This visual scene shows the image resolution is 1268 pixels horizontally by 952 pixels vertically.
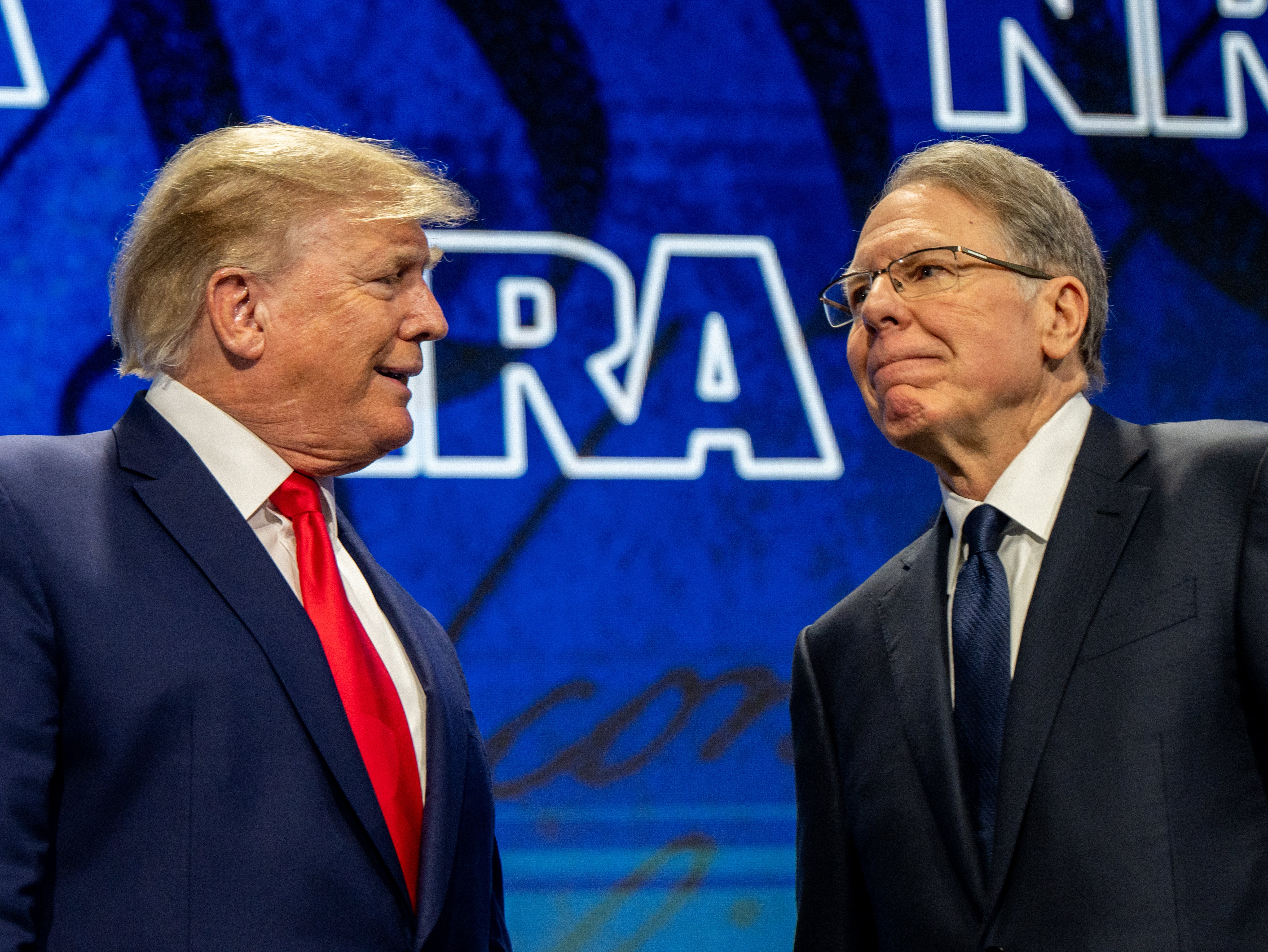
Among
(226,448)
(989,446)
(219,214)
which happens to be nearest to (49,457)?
(226,448)

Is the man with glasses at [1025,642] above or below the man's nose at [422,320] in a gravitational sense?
below

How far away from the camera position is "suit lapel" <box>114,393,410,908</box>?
1601 mm

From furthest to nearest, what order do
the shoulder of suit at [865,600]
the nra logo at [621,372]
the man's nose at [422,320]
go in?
the nra logo at [621,372], the shoulder of suit at [865,600], the man's nose at [422,320]

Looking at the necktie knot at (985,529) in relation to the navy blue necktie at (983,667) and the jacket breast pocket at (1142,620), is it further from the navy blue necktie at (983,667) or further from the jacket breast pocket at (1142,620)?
the jacket breast pocket at (1142,620)

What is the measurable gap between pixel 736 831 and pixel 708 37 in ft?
6.65

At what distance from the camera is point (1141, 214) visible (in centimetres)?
358

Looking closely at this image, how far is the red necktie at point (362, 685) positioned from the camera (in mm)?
1693

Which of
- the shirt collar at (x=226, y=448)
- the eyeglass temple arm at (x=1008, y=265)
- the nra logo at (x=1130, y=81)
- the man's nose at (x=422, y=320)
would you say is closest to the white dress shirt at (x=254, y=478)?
the shirt collar at (x=226, y=448)

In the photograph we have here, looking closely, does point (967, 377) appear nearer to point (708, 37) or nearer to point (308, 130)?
point (308, 130)

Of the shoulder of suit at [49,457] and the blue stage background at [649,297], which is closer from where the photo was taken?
the shoulder of suit at [49,457]

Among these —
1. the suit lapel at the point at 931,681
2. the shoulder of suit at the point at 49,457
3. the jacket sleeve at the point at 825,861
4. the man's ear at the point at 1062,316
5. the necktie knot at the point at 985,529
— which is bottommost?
the jacket sleeve at the point at 825,861

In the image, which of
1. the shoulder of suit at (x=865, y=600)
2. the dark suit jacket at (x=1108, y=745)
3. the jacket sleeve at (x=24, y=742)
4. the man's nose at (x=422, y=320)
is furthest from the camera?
the shoulder of suit at (x=865, y=600)

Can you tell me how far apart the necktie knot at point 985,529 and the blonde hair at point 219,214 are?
0.96m

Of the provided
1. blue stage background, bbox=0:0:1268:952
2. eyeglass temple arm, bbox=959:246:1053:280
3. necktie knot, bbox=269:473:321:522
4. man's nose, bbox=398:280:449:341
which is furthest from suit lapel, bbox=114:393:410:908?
blue stage background, bbox=0:0:1268:952
